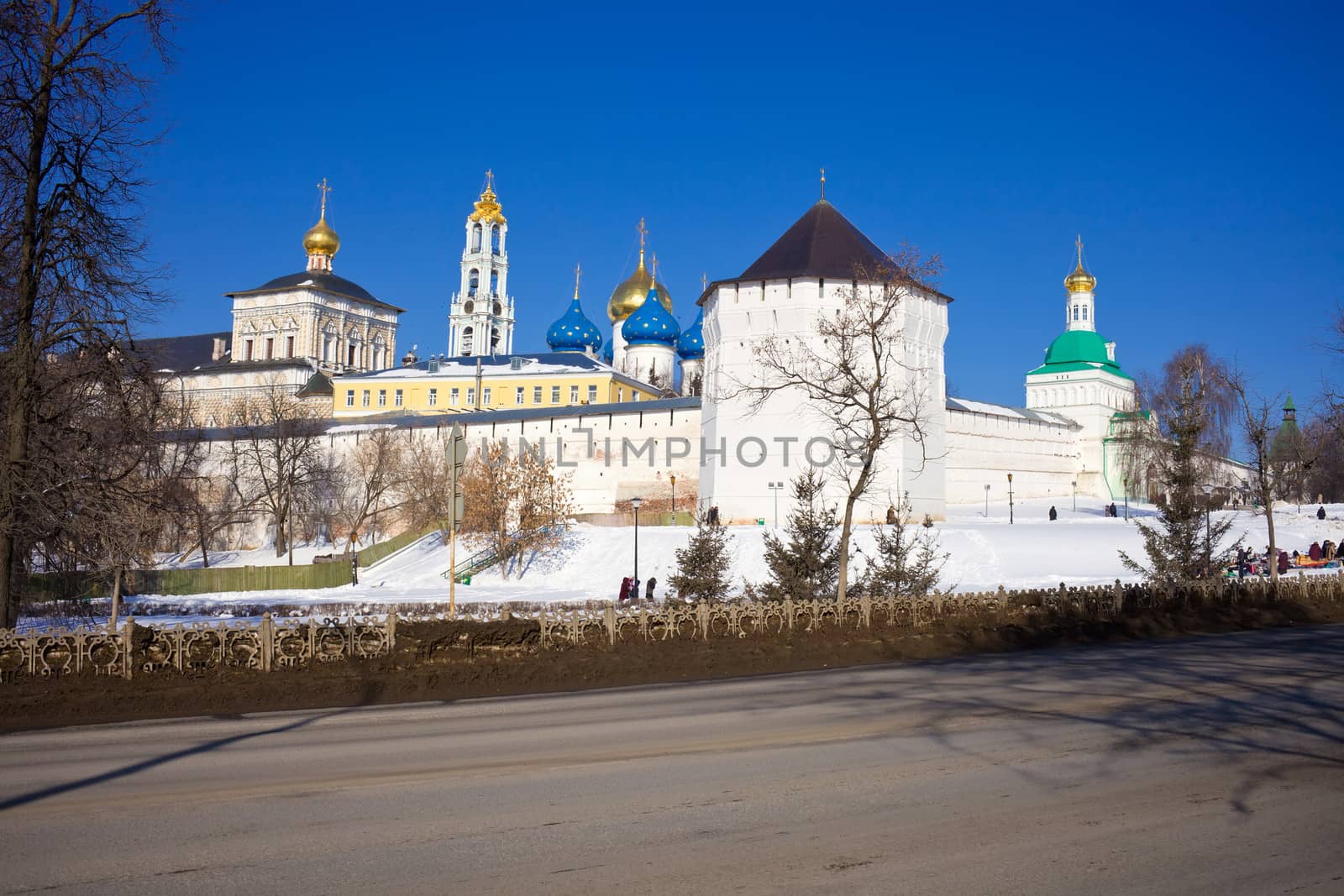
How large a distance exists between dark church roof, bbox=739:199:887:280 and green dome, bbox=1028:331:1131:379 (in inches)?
1360

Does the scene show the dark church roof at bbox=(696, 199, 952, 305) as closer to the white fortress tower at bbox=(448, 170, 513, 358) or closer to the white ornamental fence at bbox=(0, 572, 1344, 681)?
the white ornamental fence at bbox=(0, 572, 1344, 681)

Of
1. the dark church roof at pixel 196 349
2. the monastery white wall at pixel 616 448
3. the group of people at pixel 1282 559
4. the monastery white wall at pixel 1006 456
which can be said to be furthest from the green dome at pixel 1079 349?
the dark church roof at pixel 196 349

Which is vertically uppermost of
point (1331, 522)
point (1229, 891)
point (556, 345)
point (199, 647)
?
point (556, 345)

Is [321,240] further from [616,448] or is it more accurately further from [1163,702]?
[1163,702]

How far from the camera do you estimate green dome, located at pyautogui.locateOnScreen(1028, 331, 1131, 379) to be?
2785 inches

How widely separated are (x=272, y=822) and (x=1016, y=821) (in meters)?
3.39

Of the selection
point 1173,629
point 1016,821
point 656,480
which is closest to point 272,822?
point 1016,821

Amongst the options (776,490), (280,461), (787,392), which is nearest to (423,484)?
(280,461)

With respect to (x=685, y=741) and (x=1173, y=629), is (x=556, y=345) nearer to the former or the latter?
(x=1173, y=629)

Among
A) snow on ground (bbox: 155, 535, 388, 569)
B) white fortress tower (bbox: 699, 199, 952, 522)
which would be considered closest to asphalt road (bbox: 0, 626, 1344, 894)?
white fortress tower (bbox: 699, 199, 952, 522)

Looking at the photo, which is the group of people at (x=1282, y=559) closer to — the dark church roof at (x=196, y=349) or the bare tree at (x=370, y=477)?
the bare tree at (x=370, y=477)

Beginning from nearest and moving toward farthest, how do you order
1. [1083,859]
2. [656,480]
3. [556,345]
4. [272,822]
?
[1083,859] → [272,822] → [656,480] → [556,345]

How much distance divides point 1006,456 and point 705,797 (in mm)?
53069

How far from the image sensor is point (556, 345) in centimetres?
7319
